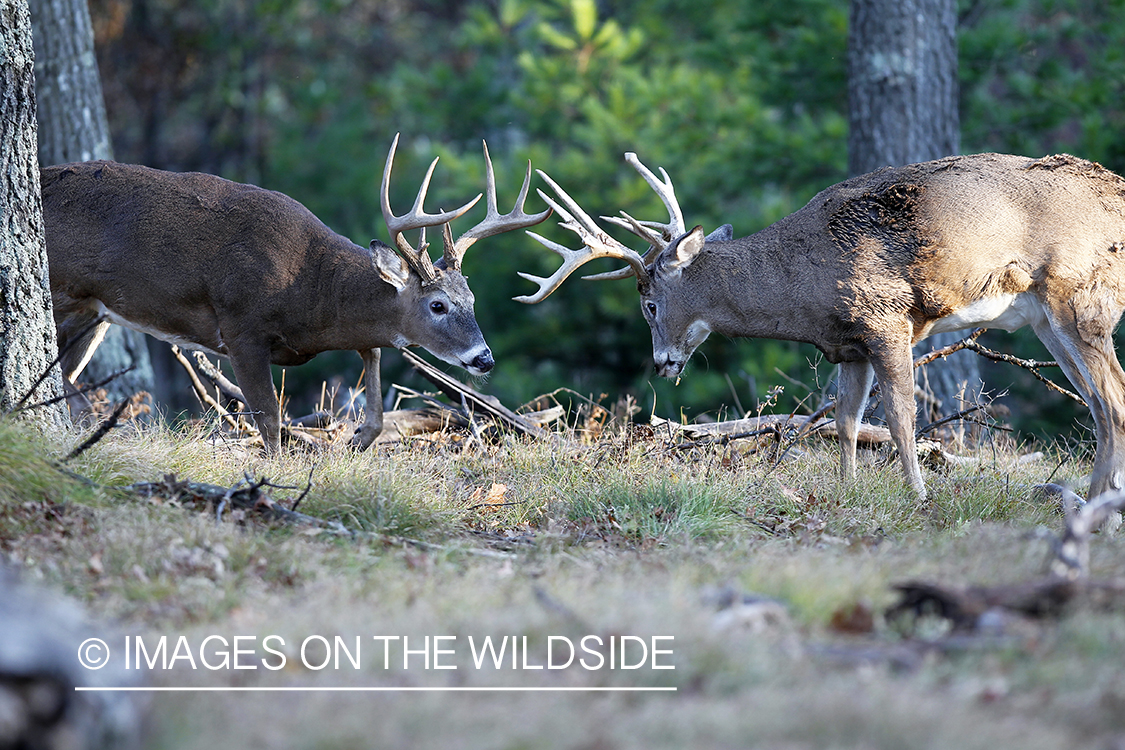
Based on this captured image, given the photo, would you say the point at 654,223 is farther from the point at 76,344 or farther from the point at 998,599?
the point at 998,599

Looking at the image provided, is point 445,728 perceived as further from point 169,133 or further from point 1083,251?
point 169,133

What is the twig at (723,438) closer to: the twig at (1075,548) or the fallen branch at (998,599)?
the twig at (1075,548)

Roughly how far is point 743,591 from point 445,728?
1428 millimetres

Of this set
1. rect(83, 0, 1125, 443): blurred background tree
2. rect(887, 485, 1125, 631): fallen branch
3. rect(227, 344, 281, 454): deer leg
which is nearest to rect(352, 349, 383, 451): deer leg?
rect(227, 344, 281, 454): deer leg

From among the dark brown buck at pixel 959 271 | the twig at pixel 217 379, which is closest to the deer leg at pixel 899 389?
the dark brown buck at pixel 959 271

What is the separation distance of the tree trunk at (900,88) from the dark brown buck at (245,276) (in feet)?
11.4

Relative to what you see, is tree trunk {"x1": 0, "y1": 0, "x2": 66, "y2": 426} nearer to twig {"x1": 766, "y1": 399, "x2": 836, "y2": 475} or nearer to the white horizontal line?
the white horizontal line

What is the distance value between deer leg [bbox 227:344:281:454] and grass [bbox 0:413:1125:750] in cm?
79

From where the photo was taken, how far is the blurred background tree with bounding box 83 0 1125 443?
483 inches

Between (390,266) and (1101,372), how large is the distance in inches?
165

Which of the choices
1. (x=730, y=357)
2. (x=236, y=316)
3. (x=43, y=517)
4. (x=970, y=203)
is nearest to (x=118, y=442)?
(x=43, y=517)

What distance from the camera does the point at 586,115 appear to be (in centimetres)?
1497

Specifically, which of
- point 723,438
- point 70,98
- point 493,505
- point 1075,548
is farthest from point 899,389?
point 70,98

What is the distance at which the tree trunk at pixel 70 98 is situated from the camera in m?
9.02
